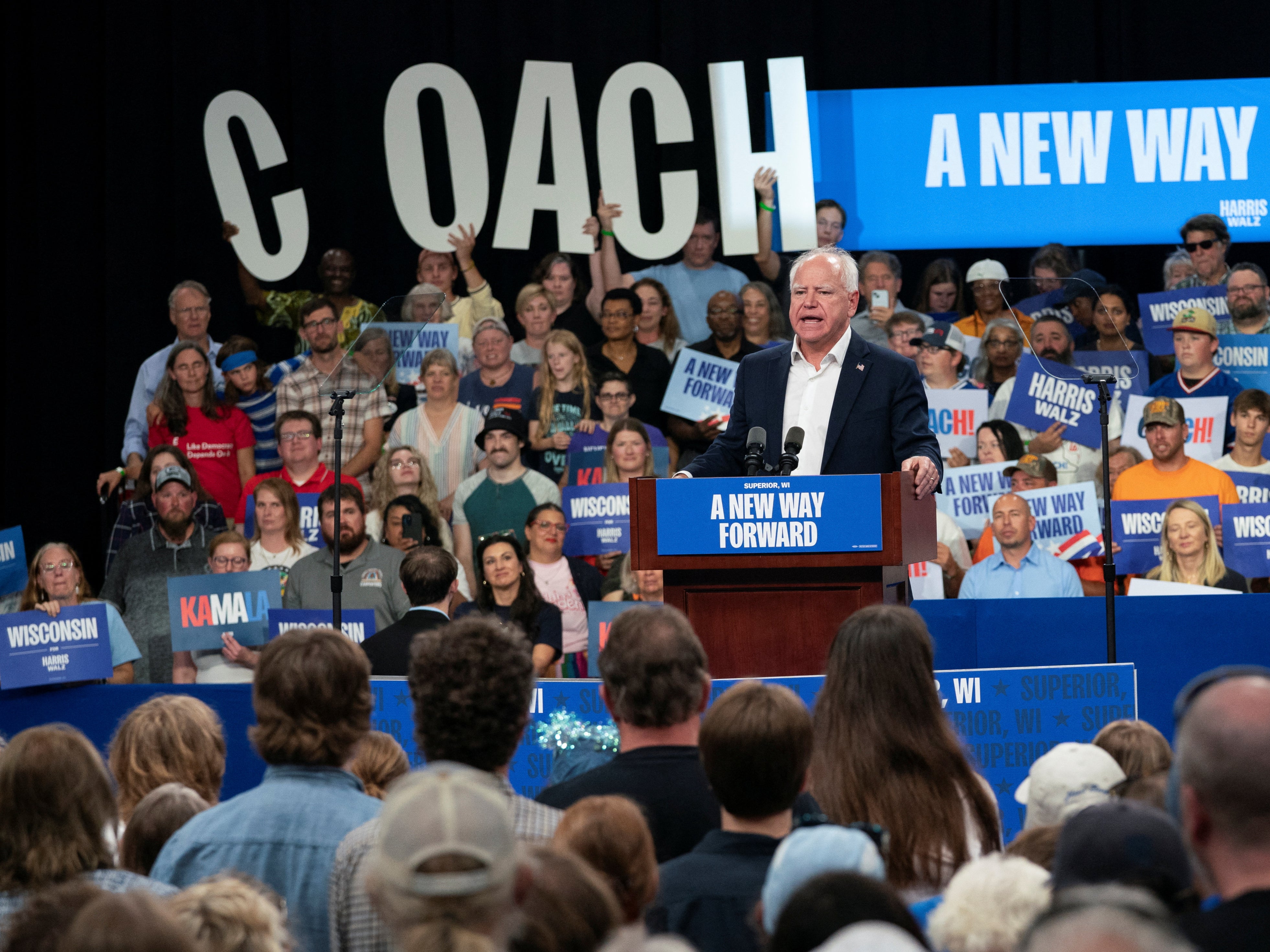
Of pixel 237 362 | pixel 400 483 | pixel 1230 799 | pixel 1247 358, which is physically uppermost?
pixel 237 362

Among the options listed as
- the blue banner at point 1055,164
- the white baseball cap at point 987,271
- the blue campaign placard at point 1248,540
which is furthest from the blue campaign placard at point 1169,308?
the blue campaign placard at point 1248,540

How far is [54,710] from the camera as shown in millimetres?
5527

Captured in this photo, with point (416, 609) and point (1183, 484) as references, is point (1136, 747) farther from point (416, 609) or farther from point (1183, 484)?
point (1183, 484)

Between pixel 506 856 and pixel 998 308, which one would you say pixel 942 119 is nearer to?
pixel 998 308

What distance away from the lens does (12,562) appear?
667 cm

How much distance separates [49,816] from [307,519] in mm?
5136

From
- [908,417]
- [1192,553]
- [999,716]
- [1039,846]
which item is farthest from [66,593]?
[1039,846]

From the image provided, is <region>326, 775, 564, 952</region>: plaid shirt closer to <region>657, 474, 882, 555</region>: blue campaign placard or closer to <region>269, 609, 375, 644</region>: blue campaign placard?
<region>657, 474, 882, 555</region>: blue campaign placard

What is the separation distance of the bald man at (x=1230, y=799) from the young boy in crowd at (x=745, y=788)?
2.02ft

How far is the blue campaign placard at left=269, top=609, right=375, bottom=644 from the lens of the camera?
5.47 m

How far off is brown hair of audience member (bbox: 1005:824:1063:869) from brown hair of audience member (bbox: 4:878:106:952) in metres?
1.25

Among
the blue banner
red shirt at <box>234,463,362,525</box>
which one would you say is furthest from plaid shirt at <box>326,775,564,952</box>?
the blue banner

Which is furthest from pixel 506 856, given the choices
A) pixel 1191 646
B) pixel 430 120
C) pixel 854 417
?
pixel 430 120

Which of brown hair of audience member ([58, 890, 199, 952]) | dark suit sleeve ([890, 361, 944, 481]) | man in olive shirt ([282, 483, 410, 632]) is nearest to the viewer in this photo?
brown hair of audience member ([58, 890, 199, 952])
